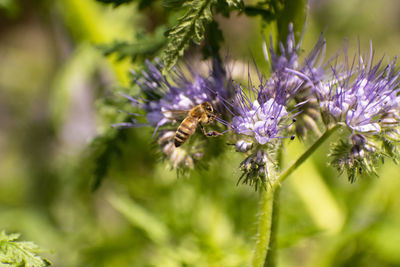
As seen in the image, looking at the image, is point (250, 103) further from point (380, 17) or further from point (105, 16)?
point (380, 17)

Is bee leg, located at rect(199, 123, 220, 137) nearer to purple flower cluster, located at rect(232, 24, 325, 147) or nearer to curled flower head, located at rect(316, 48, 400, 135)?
purple flower cluster, located at rect(232, 24, 325, 147)

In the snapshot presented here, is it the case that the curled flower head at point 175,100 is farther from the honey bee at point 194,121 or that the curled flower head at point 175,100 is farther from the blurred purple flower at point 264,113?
the blurred purple flower at point 264,113

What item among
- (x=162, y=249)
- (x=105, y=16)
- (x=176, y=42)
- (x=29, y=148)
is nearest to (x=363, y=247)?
(x=162, y=249)

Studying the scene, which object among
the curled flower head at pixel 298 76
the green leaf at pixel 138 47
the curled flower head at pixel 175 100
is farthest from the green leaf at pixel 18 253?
the curled flower head at pixel 298 76

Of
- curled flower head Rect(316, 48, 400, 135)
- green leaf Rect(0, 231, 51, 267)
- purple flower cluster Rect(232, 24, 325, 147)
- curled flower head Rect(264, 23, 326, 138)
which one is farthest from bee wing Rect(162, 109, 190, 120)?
green leaf Rect(0, 231, 51, 267)

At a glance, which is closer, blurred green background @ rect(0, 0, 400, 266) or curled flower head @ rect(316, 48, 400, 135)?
curled flower head @ rect(316, 48, 400, 135)
